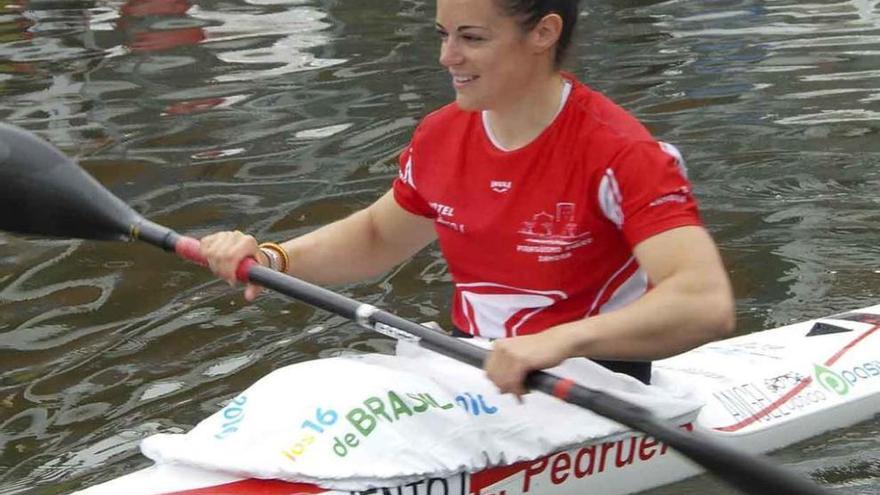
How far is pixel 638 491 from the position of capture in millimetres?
3982

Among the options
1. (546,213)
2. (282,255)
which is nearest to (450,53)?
(546,213)

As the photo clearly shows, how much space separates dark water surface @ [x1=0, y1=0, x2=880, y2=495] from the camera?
16.9ft

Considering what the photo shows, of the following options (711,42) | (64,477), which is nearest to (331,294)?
(64,477)

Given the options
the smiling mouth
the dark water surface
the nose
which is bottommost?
the dark water surface

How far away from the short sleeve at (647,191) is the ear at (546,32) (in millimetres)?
335

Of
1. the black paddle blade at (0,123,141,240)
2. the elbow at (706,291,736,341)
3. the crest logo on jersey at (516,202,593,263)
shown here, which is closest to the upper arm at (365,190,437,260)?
the crest logo on jersey at (516,202,593,263)

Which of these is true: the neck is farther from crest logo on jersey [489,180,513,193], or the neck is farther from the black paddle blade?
the black paddle blade

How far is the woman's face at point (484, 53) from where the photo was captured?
3463mm

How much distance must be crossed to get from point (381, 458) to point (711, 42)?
8025 millimetres

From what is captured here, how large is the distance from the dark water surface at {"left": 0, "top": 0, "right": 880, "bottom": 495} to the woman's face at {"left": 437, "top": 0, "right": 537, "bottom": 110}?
128 cm

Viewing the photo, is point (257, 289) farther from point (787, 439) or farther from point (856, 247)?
point (856, 247)

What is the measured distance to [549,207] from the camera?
3.56 meters

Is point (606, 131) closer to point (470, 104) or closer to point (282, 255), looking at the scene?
point (470, 104)

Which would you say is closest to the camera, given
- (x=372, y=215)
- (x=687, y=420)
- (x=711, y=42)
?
(x=687, y=420)
